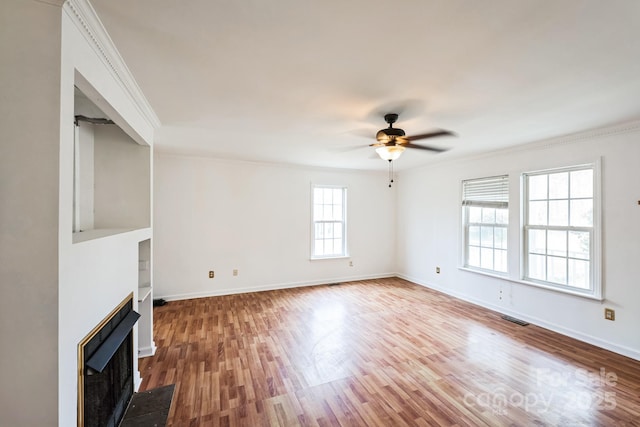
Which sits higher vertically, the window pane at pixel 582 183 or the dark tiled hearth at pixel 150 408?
the window pane at pixel 582 183

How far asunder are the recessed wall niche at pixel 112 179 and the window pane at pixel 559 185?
15.7 ft

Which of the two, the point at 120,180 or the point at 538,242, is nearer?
the point at 120,180

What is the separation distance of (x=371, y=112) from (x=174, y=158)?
11.5 ft

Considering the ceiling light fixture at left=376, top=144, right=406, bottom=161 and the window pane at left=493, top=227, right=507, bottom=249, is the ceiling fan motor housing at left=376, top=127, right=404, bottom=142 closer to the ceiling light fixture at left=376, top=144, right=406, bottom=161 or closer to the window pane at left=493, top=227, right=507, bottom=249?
the ceiling light fixture at left=376, top=144, right=406, bottom=161

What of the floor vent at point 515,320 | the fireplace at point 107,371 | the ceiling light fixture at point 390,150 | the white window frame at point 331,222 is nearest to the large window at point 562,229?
the floor vent at point 515,320

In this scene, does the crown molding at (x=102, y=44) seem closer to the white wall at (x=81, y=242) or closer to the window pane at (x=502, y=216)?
the white wall at (x=81, y=242)

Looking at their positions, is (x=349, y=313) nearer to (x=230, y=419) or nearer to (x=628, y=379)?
(x=230, y=419)

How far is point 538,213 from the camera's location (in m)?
3.66

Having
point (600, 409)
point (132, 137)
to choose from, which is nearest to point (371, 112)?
point (132, 137)

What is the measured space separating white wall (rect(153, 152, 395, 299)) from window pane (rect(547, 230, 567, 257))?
10.3 ft

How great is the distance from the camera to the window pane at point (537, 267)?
3.62 meters

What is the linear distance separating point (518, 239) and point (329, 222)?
326 cm

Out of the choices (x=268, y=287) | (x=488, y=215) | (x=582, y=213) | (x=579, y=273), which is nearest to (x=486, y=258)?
(x=488, y=215)

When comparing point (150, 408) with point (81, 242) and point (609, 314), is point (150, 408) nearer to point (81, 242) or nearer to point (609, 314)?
point (81, 242)
